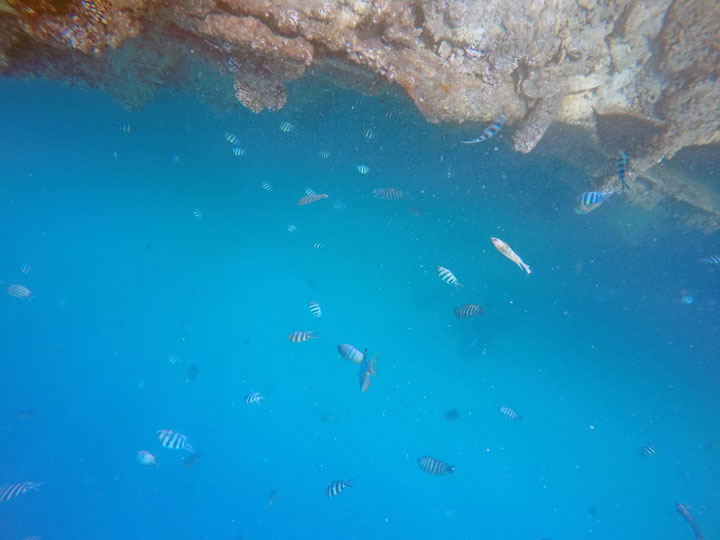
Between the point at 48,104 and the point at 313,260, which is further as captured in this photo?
the point at 313,260

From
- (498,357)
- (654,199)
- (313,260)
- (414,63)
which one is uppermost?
(654,199)

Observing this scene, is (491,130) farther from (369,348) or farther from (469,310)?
(369,348)

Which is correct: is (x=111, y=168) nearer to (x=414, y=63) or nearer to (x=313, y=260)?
(x=313, y=260)

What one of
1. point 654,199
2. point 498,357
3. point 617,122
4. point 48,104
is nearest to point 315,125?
point 617,122

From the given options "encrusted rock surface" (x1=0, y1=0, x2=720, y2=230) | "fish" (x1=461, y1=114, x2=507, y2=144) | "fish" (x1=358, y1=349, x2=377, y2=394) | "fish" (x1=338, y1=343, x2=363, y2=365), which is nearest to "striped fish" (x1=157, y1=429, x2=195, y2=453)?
"fish" (x1=338, y1=343, x2=363, y2=365)

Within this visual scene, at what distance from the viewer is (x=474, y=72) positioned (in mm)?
5090

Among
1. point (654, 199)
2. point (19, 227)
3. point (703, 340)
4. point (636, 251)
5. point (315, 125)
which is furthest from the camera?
point (19, 227)

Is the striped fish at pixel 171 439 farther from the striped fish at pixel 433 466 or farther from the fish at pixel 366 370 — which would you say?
the striped fish at pixel 433 466

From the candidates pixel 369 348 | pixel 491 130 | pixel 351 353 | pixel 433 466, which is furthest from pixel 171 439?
pixel 369 348

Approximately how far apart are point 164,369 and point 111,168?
67.9 feet

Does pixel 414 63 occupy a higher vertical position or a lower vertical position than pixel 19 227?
higher

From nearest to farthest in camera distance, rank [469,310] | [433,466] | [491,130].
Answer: [491,130] → [469,310] → [433,466]

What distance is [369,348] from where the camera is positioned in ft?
97.1

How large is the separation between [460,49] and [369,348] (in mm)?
27096
